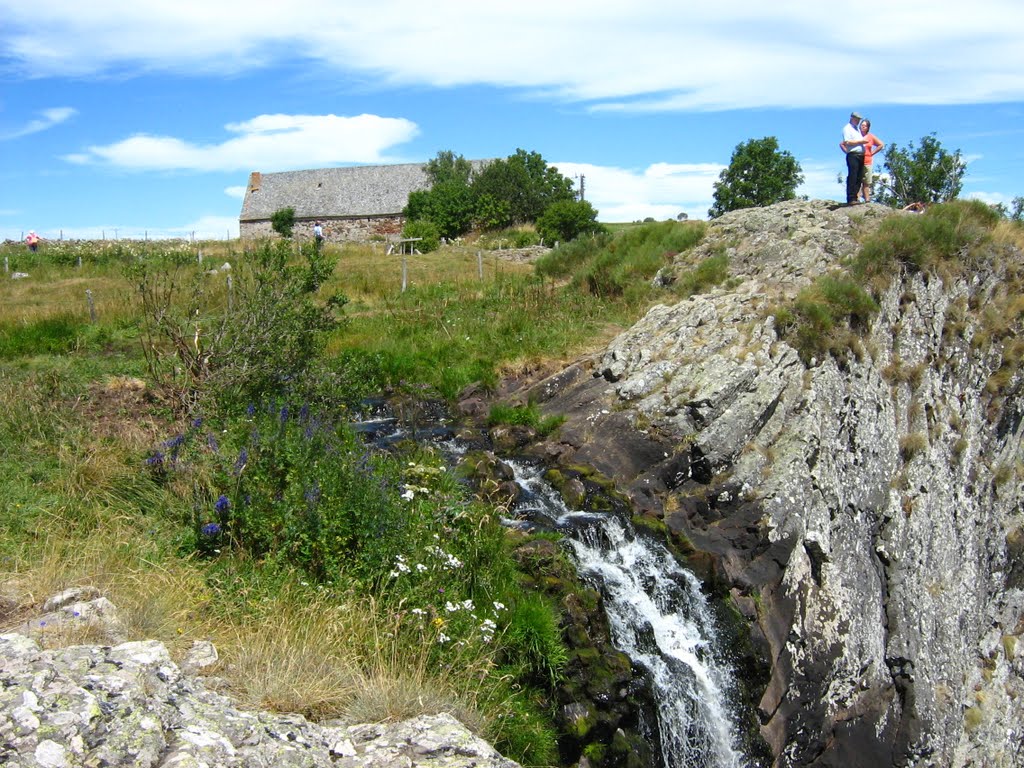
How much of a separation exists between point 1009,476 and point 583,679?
36.9 feet

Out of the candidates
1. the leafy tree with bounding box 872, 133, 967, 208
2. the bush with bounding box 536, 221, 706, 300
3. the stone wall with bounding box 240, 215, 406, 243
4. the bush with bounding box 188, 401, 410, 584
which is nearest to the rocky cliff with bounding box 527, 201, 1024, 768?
the bush with bounding box 536, 221, 706, 300

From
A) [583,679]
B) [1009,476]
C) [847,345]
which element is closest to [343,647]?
[583,679]

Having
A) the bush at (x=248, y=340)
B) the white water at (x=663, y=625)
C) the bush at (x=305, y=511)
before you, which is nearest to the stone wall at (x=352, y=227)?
the bush at (x=248, y=340)

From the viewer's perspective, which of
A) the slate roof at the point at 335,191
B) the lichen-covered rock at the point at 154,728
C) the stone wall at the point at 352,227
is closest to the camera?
the lichen-covered rock at the point at 154,728

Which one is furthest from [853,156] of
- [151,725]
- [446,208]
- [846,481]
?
[446,208]

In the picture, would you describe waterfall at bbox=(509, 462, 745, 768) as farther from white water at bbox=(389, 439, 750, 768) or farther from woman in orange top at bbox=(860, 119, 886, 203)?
woman in orange top at bbox=(860, 119, 886, 203)

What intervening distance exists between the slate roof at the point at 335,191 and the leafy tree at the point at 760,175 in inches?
829

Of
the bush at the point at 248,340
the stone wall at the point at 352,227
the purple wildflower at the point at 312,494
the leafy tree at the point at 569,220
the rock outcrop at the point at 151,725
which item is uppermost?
the stone wall at the point at 352,227

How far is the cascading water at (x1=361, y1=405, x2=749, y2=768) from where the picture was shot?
7.48 m

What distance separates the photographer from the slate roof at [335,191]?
55.0m

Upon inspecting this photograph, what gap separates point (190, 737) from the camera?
412cm

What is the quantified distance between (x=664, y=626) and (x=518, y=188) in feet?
148

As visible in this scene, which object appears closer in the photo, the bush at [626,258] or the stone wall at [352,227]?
the bush at [626,258]

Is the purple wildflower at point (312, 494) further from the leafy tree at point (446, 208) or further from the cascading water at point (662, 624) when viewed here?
the leafy tree at point (446, 208)
